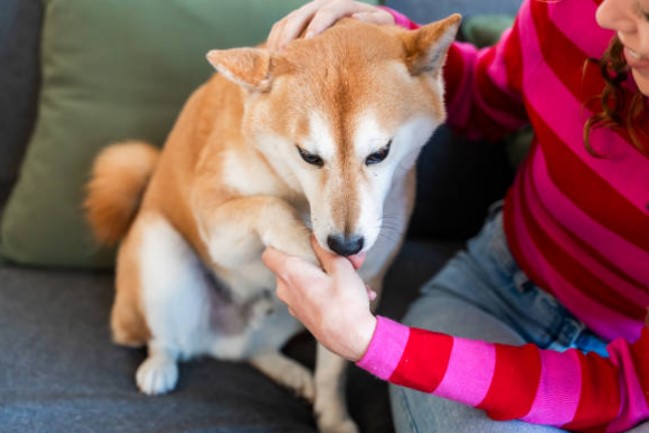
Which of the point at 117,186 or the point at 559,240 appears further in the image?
the point at 117,186

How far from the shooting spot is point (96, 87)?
4.29 ft

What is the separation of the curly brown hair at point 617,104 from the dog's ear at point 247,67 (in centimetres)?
46

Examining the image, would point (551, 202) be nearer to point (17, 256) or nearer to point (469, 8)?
point (469, 8)

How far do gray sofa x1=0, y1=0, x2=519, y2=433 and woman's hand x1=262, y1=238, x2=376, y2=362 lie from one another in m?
0.32

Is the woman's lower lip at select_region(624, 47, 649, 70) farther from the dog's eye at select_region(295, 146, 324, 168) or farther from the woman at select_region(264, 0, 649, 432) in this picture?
the dog's eye at select_region(295, 146, 324, 168)

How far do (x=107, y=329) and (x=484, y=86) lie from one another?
2.83ft

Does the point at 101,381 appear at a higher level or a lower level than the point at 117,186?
lower

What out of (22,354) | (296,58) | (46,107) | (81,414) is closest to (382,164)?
(296,58)

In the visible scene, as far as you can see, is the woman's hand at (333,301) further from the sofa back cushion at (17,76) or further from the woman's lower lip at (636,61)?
the sofa back cushion at (17,76)

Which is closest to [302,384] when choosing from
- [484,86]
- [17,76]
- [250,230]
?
[250,230]

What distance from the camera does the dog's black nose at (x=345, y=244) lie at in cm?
79

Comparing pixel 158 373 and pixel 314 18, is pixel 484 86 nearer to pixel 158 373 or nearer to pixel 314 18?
pixel 314 18

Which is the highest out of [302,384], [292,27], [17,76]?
[292,27]

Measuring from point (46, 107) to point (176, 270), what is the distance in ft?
1.66
